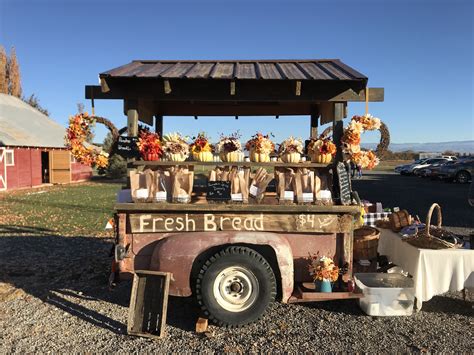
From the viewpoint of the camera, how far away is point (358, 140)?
186 inches

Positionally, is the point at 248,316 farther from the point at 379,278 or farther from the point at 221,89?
the point at 221,89

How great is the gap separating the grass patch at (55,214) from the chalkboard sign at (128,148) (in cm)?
499

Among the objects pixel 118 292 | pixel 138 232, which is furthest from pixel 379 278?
pixel 118 292

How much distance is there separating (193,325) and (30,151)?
21.4 meters

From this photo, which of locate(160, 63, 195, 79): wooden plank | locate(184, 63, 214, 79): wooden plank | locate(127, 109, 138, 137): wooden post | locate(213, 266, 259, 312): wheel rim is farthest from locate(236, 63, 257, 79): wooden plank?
locate(213, 266, 259, 312): wheel rim

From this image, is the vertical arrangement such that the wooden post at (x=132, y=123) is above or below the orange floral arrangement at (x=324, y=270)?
above

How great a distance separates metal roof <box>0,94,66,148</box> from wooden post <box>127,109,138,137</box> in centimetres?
1754

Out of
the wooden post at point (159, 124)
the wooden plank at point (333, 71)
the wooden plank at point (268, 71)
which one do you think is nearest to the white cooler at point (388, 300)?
the wooden plank at point (333, 71)

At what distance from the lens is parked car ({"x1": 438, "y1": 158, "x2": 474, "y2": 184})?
977 inches

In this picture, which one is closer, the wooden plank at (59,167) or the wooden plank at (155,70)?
the wooden plank at (155,70)

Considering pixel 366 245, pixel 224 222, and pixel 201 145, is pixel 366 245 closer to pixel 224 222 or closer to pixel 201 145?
pixel 224 222

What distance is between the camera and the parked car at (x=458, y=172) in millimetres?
24806

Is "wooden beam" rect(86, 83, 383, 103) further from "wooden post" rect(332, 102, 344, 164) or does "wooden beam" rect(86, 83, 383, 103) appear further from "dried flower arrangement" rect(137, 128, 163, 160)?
"dried flower arrangement" rect(137, 128, 163, 160)

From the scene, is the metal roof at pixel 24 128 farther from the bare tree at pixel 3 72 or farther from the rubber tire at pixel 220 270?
the rubber tire at pixel 220 270
